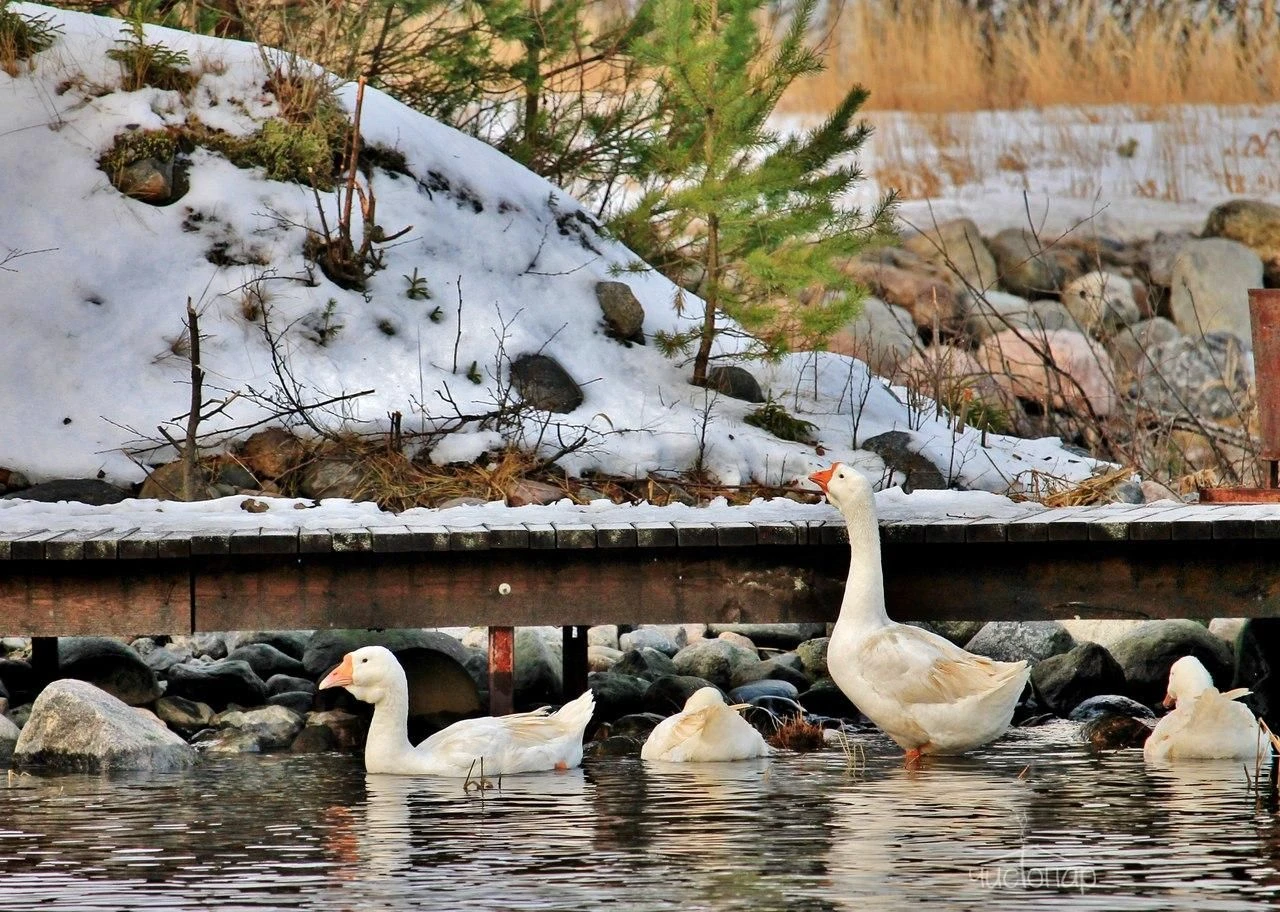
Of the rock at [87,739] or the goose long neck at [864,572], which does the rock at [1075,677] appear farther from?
the rock at [87,739]

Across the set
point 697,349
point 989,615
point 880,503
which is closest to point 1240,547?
point 989,615

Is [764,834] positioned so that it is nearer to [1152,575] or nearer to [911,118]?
[1152,575]

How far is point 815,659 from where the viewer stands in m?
10.4

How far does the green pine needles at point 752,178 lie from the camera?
12609 millimetres

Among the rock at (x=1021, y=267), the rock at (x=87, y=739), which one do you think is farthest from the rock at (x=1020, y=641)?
the rock at (x=1021, y=267)

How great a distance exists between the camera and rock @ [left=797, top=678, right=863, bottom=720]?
9.49 meters

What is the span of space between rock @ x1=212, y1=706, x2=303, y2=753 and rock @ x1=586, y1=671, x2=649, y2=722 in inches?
56.3

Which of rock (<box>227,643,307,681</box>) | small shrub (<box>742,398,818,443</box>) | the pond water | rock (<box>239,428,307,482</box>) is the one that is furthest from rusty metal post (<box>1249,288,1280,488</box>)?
rock (<box>239,428,307,482</box>)

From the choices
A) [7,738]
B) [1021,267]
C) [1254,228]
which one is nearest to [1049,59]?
[1254,228]

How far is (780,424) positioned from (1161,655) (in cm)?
357

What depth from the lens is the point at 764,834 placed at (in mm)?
6133

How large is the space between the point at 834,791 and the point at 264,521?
9.44ft

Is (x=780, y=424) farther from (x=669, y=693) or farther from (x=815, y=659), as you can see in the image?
(x=669, y=693)

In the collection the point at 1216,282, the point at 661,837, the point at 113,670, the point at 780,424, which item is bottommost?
the point at 661,837
